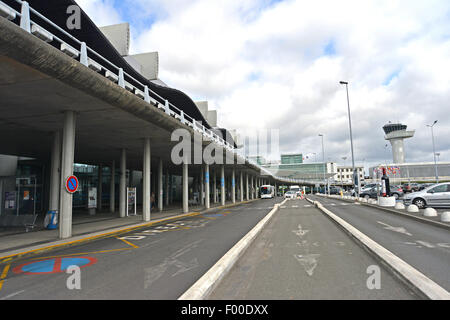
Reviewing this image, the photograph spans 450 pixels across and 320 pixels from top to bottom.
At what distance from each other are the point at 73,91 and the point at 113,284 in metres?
7.28

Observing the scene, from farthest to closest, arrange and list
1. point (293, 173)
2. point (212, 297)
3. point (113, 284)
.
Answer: point (293, 173) → point (113, 284) → point (212, 297)

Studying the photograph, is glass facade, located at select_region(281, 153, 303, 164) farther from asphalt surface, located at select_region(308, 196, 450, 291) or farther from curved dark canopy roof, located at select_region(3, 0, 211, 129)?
asphalt surface, located at select_region(308, 196, 450, 291)

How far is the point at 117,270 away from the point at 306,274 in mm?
4220

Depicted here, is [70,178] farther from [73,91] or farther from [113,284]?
[113,284]

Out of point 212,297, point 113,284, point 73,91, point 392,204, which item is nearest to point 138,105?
point 73,91

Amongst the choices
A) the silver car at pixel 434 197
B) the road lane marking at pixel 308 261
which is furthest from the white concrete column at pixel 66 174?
the silver car at pixel 434 197

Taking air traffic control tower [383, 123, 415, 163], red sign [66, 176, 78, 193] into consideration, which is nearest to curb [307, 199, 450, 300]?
red sign [66, 176, 78, 193]

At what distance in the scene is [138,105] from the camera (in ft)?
41.4

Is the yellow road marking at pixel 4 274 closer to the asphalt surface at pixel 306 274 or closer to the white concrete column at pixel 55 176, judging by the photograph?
the asphalt surface at pixel 306 274

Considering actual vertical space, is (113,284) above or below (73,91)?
below

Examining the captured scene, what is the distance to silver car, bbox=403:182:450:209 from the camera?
1897 centimetres

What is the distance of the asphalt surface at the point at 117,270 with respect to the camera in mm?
5102

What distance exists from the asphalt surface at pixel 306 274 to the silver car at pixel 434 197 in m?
14.3

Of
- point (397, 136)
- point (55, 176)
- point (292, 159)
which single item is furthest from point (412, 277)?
point (397, 136)
